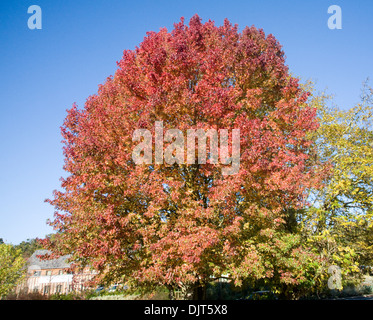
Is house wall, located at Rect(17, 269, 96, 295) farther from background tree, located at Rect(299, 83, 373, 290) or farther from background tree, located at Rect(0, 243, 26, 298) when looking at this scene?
background tree, located at Rect(299, 83, 373, 290)

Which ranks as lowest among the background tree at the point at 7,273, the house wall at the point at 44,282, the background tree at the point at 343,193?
the house wall at the point at 44,282

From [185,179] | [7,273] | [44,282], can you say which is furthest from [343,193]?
[44,282]

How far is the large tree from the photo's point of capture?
824 centimetres

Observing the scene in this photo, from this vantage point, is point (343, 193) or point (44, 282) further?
point (44, 282)

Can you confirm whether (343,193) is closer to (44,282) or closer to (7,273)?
(7,273)

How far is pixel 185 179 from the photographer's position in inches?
404

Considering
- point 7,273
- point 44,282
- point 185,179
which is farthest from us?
point 44,282

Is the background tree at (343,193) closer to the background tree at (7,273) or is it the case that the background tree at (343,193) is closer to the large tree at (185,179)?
the large tree at (185,179)

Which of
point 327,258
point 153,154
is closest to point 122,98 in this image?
point 153,154

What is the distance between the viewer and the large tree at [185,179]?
8242 millimetres

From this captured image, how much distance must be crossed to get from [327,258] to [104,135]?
10734 mm

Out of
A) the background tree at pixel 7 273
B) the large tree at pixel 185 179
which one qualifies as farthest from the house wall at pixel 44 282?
the large tree at pixel 185 179
